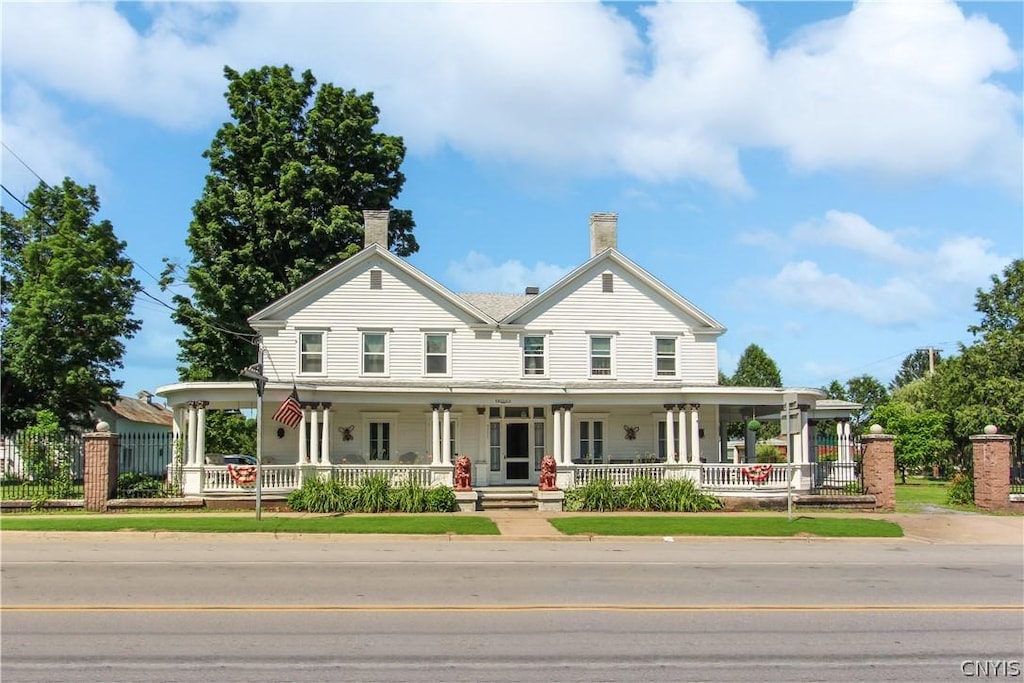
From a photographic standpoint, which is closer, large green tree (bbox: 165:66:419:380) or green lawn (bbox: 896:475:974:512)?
green lawn (bbox: 896:475:974:512)

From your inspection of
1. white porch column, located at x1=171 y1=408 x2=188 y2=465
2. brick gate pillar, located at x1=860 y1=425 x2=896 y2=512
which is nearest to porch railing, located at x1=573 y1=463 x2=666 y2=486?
brick gate pillar, located at x1=860 y1=425 x2=896 y2=512

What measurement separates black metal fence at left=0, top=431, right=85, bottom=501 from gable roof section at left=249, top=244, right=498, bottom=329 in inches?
276

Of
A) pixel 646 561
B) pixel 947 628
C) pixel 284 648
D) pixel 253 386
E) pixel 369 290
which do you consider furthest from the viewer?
pixel 369 290

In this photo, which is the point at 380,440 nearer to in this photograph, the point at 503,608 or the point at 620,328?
the point at 620,328

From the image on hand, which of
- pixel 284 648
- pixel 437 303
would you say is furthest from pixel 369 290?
pixel 284 648

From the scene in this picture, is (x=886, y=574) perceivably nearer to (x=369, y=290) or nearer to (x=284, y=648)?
(x=284, y=648)

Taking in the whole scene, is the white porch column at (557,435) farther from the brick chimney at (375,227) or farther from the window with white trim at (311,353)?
the brick chimney at (375,227)

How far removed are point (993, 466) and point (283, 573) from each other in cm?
2113

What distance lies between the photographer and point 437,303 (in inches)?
1238

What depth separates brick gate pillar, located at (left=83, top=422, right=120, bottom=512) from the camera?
2505 centimetres

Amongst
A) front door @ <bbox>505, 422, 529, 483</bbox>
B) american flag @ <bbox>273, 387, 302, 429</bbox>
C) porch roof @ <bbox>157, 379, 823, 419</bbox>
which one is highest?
porch roof @ <bbox>157, 379, 823, 419</bbox>

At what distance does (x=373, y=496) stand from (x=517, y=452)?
689 cm

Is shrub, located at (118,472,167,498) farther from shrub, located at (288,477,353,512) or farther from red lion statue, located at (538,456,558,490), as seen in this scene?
red lion statue, located at (538,456,558,490)

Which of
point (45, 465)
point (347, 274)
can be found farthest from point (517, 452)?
point (45, 465)
